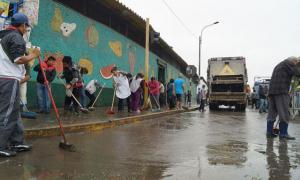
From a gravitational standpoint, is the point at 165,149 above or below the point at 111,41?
below

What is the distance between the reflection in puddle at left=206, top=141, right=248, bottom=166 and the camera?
15.2 feet

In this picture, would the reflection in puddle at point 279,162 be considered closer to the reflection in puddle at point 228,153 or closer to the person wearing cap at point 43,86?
the reflection in puddle at point 228,153

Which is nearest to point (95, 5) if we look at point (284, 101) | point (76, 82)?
point (76, 82)

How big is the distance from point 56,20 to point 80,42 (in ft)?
5.21

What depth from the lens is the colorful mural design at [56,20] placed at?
1129 centimetres

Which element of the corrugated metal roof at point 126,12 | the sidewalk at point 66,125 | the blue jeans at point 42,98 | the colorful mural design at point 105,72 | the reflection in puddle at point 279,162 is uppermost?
the corrugated metal roof at point 126,12

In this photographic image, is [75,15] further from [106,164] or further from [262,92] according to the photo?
[262,92]

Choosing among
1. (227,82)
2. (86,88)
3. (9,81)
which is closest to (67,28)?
(86,88)

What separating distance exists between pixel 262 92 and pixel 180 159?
16039 mm

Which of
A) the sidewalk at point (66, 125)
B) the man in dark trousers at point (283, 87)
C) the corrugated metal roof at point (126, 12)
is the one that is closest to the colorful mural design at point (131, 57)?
the corrugated metal roof at point (126, 12)

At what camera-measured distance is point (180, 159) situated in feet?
15.4

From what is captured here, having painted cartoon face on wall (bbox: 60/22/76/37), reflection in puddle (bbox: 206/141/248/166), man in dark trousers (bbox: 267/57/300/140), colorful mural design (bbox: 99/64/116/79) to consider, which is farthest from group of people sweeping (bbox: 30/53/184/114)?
man in dark trousers (bbox: 267/57/300/140)

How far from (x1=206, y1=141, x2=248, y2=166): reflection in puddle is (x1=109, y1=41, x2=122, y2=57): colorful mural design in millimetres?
10179

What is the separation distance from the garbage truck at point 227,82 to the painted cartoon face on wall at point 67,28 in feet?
37.2
